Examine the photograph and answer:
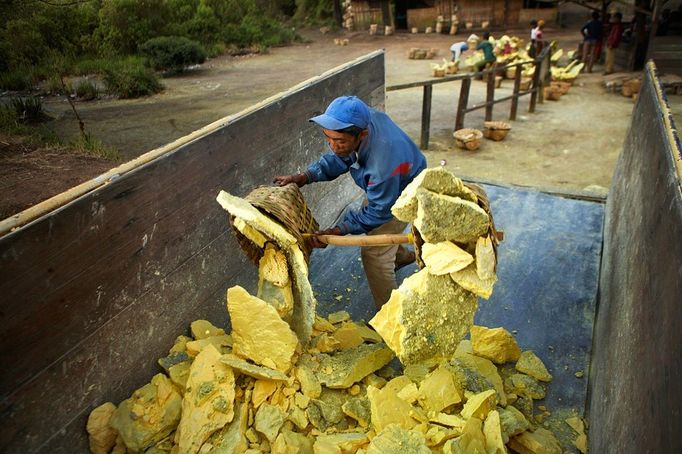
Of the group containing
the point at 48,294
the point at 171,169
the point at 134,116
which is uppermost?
the point at 171,169

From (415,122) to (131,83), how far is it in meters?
7.68

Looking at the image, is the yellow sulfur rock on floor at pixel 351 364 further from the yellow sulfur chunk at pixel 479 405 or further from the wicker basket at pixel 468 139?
the wicker basket at pixel 468 139

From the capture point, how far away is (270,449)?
1.90 meters

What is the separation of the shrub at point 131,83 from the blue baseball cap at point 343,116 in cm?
1118

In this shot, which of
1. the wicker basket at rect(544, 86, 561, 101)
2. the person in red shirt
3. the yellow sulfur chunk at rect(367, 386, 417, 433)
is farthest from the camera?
the person in red shirt

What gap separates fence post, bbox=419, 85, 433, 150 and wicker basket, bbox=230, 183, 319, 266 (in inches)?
196

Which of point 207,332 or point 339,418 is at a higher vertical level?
point 207,332

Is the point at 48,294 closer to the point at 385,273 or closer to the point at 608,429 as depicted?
the point at 385,273

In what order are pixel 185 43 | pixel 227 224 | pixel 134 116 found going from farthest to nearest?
pixel 185 43 → pixel 134 116 → pixel 227 224

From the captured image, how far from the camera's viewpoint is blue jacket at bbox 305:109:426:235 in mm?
2362

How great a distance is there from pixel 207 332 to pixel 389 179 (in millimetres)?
1253

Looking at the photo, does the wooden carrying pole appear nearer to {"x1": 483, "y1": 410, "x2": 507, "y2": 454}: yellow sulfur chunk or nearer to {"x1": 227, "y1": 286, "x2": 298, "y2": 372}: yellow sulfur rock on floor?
{"x1": 227, "y1": 286, "x2": 298, "y2": 372}: yellow sulfur rock on floor

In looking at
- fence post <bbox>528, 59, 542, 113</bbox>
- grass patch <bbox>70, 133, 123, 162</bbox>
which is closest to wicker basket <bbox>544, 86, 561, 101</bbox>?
fence post <bbox>528, 59, 542, 113</bbox>

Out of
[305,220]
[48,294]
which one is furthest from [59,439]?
[305,220]
